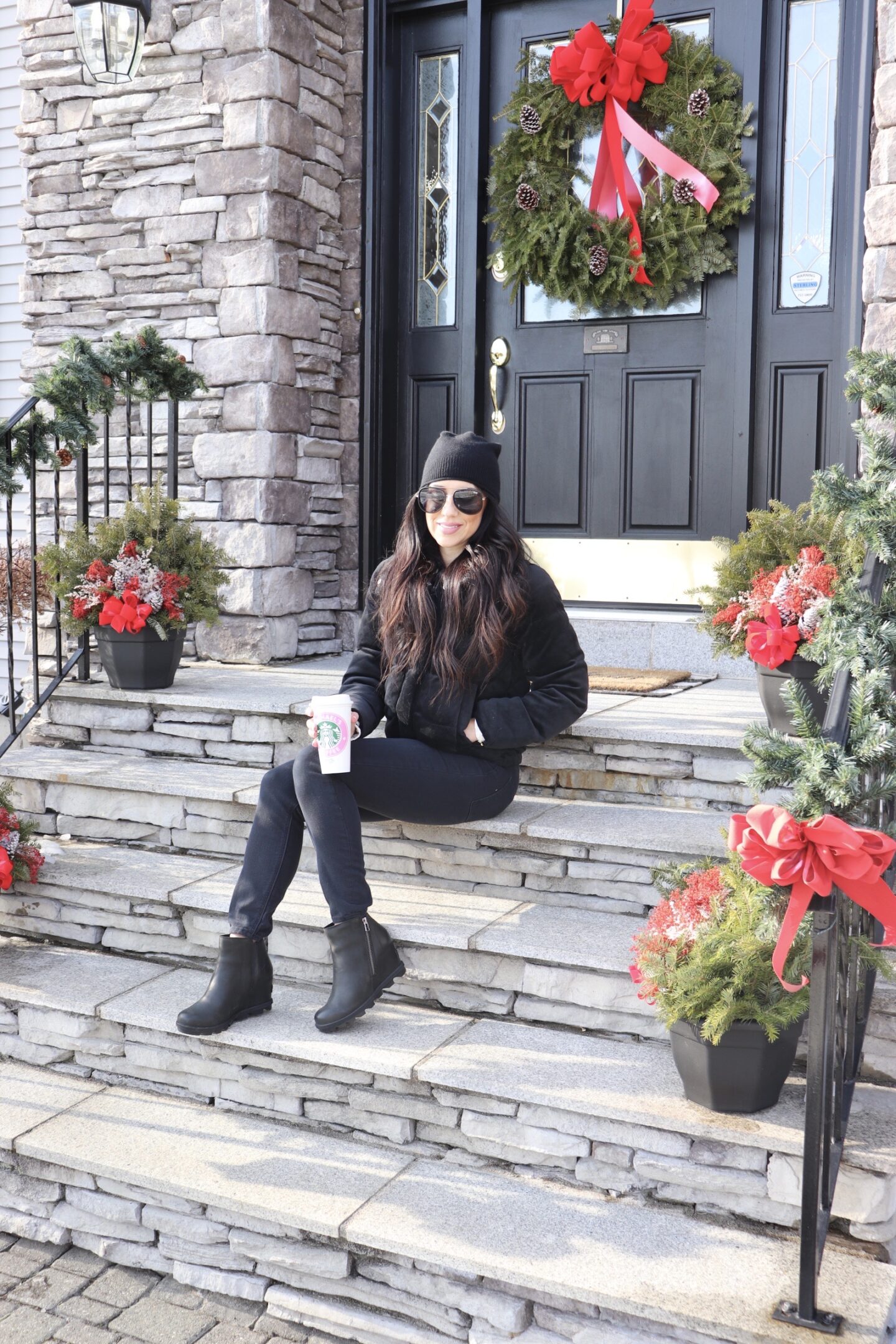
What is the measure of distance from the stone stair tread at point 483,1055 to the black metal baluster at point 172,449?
1952 mm

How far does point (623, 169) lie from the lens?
445 centimetres

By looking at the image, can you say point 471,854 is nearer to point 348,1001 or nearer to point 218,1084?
point 348,1001

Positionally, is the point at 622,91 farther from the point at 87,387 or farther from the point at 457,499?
the point at 457,499

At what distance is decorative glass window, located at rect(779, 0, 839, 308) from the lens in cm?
423

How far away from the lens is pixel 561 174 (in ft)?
15.2

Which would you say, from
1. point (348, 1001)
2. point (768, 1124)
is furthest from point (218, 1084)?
point (768, 1124)

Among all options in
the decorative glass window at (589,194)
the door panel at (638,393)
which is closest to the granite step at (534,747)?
the door panel at (638,393)

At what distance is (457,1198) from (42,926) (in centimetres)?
161

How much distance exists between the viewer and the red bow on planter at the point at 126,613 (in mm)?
3932

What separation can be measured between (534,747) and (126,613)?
4.81 feet

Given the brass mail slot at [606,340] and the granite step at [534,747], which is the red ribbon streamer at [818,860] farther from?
the brass mail slot at [606,340]

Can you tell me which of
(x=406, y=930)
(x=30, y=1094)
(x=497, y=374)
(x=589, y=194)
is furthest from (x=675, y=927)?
(x=589, y=194)

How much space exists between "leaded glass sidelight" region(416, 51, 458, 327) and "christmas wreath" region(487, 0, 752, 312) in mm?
261

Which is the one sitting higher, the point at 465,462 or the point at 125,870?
the point at 465,462
